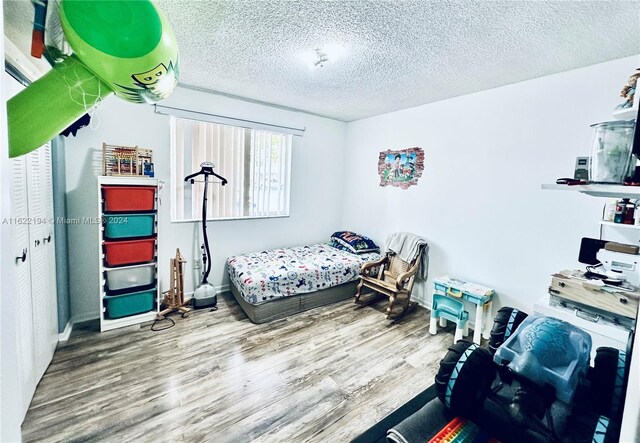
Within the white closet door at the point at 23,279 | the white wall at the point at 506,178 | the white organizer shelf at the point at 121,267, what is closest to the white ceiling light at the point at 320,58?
the white wall at the point at 506,178

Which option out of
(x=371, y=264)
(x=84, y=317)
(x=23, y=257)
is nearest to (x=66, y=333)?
(x=84, y=317)

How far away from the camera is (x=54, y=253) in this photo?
2320 mm

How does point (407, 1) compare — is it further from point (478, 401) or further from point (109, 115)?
point (109, 115)

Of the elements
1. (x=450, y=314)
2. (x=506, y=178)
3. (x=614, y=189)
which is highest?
(x=506, y=178)

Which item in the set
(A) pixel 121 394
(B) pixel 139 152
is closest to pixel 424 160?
(B) pixel 139 152

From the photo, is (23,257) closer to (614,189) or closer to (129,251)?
(129,251)

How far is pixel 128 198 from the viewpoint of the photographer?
8.37 ft

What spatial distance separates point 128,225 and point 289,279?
1.61m

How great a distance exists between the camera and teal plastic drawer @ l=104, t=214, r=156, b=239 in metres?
2.51

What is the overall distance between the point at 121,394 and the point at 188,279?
1556 mm

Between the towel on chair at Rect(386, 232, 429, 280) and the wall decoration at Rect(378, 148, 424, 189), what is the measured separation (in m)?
0.65

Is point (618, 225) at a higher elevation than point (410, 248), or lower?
higher

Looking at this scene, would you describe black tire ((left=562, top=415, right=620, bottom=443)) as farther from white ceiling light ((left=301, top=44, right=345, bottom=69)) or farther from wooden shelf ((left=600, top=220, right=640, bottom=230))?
white ceiling light ((left=301, top=44, right=345, bottom=69))

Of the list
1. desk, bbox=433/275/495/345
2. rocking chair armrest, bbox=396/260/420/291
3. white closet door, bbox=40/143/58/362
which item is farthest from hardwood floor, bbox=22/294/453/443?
rocking chair armrest, bbox=396/260/420/291
